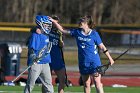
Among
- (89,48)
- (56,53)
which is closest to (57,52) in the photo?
(56,53)

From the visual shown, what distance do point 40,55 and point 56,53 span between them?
1498 millimetres

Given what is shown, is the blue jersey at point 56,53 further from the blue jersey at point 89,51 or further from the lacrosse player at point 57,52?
the blue jersey at point 89,51

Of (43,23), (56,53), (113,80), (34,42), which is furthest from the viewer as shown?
(113,80)

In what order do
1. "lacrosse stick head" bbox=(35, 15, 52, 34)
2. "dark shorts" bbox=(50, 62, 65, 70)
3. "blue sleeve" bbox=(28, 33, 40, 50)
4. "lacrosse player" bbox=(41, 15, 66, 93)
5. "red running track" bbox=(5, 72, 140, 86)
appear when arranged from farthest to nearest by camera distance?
1. "red running track" bbox=(5, 72, 140, 86)
2. "dark shorts" bbox=(50, 62, 65, 70)
3. "lacrosse player" bbox=(41, 15, 66, 93)
4. "lacrosse stick head" bbox=(35, 15, 52, 34)
5. "blue sleeve" bbox=(28, 33, 40, 50)

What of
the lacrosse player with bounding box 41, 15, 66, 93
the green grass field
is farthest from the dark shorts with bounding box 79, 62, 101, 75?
the green grass field

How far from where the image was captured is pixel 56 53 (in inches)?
585

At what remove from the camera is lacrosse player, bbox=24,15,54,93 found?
13383 mm

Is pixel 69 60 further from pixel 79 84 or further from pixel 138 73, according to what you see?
pixel 79 84

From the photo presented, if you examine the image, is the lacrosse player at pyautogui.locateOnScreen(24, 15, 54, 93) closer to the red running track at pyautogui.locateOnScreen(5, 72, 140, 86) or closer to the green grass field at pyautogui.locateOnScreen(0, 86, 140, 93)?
the green grass field at pyautogui.locateOnScreen(0, 86, 140, 93)

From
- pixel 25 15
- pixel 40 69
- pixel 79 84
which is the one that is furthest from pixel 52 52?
pixel 25 15

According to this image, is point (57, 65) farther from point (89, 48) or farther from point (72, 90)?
point (72, 90)

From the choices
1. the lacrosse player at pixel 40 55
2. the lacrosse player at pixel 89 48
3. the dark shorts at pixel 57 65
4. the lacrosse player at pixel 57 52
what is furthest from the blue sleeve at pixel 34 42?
the dark shorts at pixel 57 65

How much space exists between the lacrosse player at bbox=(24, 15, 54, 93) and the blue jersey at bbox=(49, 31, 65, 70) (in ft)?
3.55

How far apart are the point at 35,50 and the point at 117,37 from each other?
14609 mm
